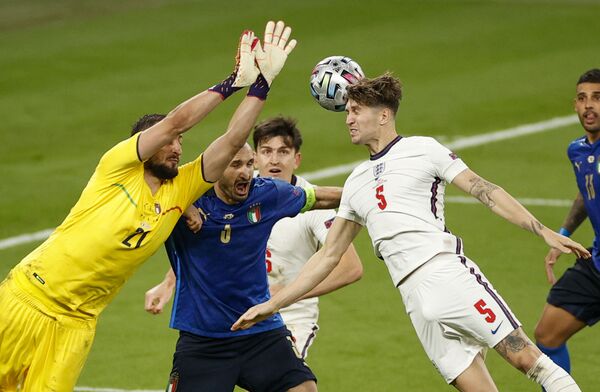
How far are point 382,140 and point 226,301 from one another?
1.61 m

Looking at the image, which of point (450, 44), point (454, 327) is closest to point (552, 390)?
point (454, 327)

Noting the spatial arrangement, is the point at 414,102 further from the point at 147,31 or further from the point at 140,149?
the point at 140,149

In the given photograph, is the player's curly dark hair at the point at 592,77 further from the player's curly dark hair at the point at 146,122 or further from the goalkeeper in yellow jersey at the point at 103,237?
the player's curly dark hair at the point at 146,122

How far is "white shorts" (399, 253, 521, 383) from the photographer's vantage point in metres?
9.02

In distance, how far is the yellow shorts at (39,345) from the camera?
8945 mm

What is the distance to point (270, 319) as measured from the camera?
9695 millimetres

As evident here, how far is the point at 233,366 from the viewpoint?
9508mm

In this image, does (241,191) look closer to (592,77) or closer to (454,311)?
(454,311)

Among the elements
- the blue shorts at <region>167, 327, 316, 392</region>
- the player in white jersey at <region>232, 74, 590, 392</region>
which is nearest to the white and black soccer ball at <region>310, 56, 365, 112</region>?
the player in white jersey at <region>232, 74, 590, 392</region>

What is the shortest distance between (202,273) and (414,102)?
12.9 m

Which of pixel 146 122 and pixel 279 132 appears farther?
pixel 279 132

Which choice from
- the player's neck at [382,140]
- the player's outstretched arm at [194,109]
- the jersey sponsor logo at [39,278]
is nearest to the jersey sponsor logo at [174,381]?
the jersey sponsor logo at [39,278]

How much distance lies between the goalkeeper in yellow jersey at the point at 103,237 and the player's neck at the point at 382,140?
0.92 metres

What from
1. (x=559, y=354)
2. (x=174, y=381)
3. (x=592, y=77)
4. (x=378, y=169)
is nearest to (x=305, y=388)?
(x=174, y=381)
